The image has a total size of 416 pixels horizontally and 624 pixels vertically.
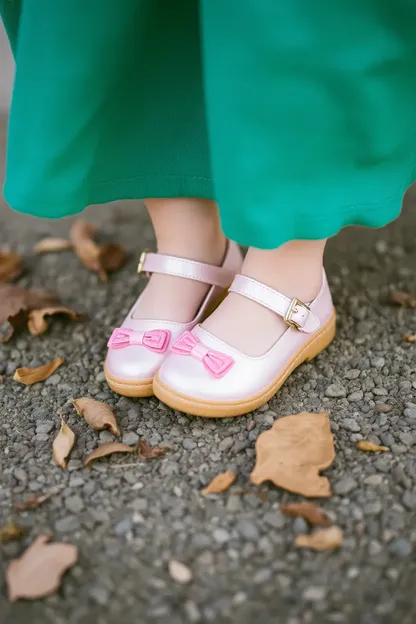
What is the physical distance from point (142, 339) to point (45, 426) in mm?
234

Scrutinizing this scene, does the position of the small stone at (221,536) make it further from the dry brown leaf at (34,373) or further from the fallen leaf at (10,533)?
the dry brown leaf at (34,373)

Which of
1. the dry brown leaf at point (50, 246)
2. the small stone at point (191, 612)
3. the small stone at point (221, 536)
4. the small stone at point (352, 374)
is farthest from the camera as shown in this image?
the dry brown leaf at point (50, 246)

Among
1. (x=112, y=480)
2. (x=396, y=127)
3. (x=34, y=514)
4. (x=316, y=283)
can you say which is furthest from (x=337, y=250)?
(x=34, y=514)

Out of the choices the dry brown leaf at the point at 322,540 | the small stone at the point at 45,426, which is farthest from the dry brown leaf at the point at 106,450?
the dry brown leaf at the point at 322,540

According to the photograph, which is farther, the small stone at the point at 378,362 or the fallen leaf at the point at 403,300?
the fallen leaf at the point at 403,300

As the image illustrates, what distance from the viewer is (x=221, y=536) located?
3.13 feet

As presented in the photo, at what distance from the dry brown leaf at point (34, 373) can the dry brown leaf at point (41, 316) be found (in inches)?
5.5

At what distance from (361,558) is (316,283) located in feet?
1.70

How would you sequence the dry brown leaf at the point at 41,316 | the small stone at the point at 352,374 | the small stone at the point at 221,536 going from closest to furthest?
the small stone at the point at 221,536 → the small stone at the point at 352,374 → the dry brown leaf at the point at 41,316

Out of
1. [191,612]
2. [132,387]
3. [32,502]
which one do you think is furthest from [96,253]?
[191,612]

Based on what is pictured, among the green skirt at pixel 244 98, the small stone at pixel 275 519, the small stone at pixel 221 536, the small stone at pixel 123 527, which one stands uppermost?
the green skirt at pixel 244 98

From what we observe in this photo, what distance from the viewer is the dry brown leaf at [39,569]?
0.87 m

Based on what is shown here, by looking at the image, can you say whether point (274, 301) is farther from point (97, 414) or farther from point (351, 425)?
point (97, 414)

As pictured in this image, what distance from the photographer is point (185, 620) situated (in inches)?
33.4
